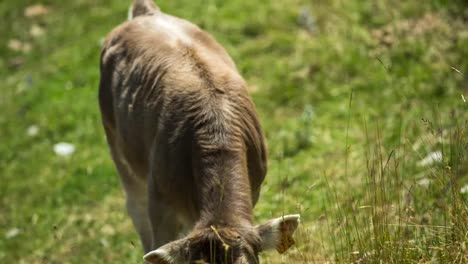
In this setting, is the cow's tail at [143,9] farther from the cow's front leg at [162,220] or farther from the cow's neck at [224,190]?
the cow's neck at [224,190]

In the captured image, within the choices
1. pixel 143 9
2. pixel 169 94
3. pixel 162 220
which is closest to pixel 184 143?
pixel 169 94

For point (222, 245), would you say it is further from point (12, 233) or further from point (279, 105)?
point (279, 105)

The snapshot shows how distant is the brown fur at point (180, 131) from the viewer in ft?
17.4

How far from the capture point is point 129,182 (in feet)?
23.0

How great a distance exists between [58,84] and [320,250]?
6.08 m

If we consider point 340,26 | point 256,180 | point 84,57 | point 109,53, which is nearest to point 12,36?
point 84,57

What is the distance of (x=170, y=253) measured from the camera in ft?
15.6

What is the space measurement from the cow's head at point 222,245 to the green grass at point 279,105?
5.12ft

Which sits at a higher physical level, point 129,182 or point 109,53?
point 109,53

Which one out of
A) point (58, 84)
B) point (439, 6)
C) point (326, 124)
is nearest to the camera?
point (326, 124)

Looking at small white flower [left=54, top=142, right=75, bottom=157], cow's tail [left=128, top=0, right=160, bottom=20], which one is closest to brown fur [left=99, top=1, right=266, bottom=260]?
cow's tail [left=128, top=0, right=160, bottom=20]

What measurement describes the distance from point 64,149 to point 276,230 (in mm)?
5772

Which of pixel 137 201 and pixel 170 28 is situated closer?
pixel 170 28

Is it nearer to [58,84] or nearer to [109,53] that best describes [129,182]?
[109,53]
